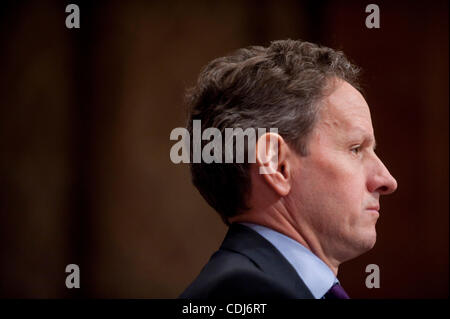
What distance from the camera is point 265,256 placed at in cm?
136

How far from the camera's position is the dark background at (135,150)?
136 inches

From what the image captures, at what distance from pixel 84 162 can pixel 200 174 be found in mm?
2107

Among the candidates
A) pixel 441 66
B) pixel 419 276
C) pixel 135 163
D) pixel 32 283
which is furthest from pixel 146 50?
pixel 419 276

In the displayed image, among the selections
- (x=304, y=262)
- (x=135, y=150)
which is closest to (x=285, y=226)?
(x=304, y=262)

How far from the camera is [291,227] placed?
1438 millimetres

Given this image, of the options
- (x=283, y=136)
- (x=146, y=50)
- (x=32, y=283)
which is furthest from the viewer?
(x=146, y=50)

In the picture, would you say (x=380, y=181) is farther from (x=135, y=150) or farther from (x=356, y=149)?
(x=135, y=150)

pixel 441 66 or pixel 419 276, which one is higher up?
pixel 441 66

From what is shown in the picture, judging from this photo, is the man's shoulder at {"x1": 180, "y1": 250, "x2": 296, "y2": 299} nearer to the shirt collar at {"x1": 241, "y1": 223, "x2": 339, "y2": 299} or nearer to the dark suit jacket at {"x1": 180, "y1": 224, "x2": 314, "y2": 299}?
the dark suit jacket at {"x1": 180, "y1": 224, "x2": 314, "y2": 299}

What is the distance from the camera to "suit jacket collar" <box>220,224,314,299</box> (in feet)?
4.34

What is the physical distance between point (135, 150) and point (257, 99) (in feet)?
7.29

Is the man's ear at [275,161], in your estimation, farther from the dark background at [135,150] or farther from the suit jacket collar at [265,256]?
the dark background at [135,150]

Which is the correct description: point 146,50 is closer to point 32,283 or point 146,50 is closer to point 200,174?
point 32,283

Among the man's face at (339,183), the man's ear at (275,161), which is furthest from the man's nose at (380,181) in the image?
the man's ear at (275,161)
